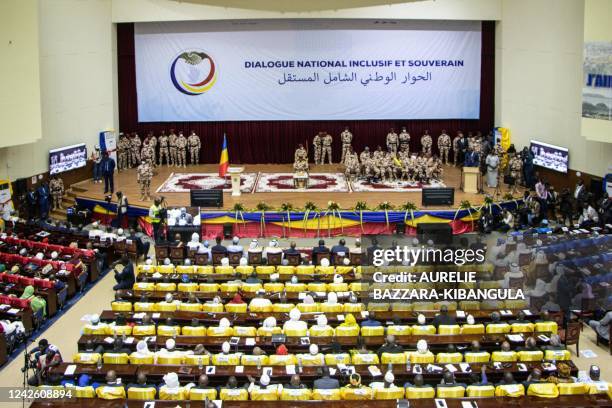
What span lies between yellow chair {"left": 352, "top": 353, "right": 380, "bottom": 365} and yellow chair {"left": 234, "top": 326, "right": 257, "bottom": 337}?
226cm

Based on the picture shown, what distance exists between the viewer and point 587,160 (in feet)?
89.7

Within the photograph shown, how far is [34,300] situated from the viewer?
724 inches

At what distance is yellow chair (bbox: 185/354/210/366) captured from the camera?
14289mm

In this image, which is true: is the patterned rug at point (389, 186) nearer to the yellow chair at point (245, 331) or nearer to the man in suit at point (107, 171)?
the man in suit at point (107, 171)

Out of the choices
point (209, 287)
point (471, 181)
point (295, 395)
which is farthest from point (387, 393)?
point (471, 181)

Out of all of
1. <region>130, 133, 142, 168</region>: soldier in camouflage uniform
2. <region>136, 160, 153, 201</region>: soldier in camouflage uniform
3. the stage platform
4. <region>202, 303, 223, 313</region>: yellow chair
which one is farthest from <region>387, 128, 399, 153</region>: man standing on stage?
<region>202, 303, 223, 313</region>: yellow chair

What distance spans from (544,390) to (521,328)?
3175 mm

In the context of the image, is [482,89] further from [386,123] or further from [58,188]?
[58,188]

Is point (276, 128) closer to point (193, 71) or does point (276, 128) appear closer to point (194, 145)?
point (194, 145)

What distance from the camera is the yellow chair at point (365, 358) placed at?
14258 millimetres

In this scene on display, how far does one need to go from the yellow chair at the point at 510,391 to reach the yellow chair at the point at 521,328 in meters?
3.07

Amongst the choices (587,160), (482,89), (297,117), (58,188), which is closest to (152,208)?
(58,188)

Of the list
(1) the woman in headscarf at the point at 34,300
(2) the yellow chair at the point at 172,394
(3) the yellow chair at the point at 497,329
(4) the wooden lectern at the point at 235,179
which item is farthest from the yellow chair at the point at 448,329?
(4) the wooden lectern at the point at 235,179

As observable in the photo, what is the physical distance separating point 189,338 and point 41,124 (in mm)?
15240
